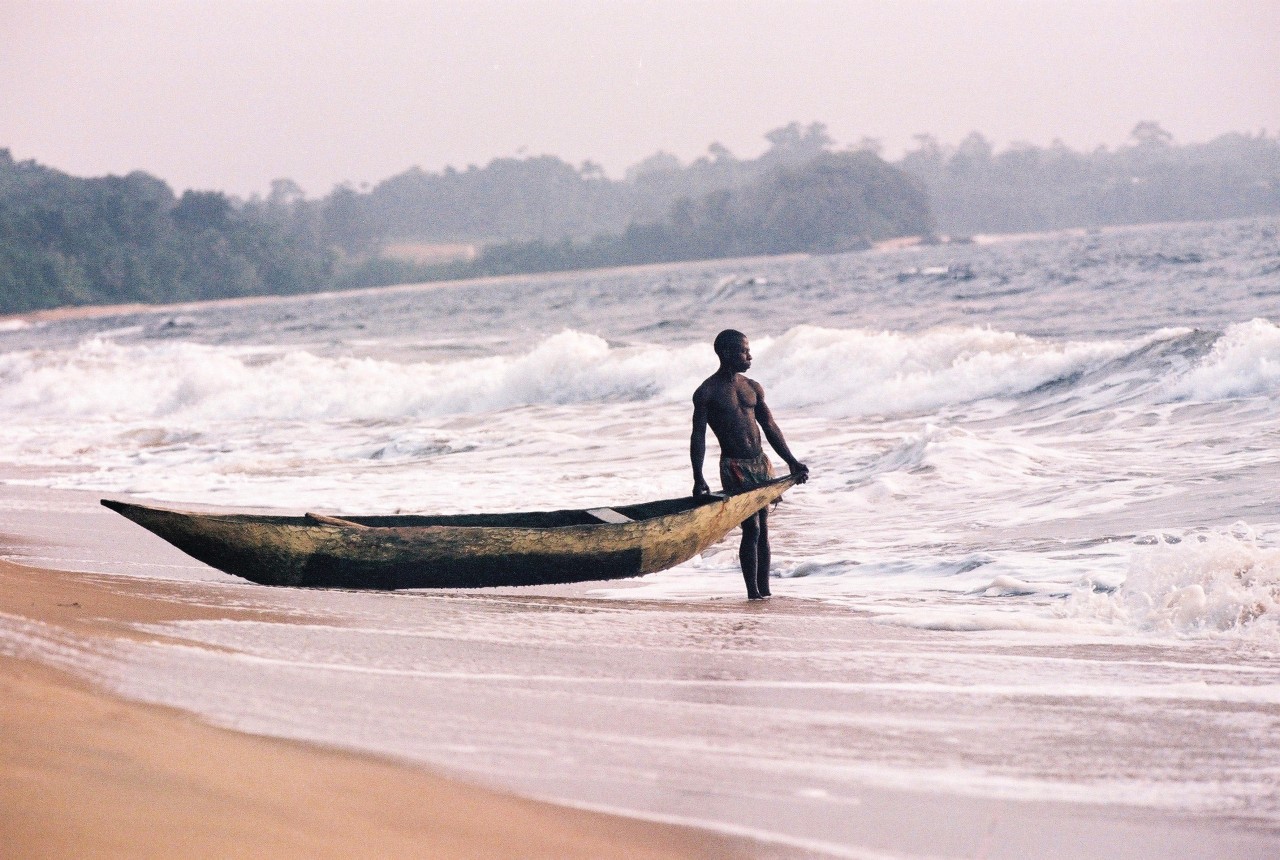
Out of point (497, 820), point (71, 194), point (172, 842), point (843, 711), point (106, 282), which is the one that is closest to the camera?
point (172, 842)

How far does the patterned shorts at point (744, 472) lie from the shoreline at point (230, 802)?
163 inches

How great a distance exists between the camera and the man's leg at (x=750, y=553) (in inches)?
298

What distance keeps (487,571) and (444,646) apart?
1728 millimetres

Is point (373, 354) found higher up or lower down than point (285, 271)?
lower down

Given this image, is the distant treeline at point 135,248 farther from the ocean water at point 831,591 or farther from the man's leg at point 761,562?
the man's leg at point 761,562

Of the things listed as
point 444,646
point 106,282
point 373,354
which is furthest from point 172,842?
point 106,282

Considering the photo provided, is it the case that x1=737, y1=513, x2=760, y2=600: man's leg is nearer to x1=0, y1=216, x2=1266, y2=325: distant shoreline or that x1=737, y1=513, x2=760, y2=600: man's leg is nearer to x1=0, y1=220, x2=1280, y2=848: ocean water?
x1=0, y1=220, x2=1280, y2=848: ocean water

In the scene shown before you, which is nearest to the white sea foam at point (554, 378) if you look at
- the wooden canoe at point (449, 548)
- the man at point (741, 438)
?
the man at point (741, 438)

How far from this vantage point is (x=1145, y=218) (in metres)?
157

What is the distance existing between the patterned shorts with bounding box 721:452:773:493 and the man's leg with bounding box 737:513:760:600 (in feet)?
0.76

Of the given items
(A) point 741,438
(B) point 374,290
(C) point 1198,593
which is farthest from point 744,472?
(B) point 374,290

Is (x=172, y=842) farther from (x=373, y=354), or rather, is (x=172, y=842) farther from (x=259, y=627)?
(x=373, y=354)

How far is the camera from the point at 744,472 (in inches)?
305

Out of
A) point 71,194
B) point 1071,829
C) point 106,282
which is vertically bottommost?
point 1071,829
